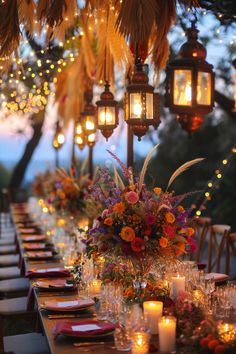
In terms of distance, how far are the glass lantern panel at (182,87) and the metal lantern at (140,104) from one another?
422mm

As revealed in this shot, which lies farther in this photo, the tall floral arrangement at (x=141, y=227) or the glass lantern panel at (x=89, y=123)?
the glass lantern panel at (x=89, y=123)

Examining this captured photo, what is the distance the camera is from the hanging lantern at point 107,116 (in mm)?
6348

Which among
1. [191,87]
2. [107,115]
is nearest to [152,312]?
[191,87]

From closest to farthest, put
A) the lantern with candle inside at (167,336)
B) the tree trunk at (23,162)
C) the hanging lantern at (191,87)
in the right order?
the lantern with candle inside at (167,336)
the hanging lantern at (191,87)
the tree trunk at (23,162)

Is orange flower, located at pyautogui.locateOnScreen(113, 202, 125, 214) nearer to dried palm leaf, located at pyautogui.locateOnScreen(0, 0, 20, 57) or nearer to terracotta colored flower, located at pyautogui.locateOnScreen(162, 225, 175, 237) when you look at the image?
terracotta colored flower, located at pyautogui.locateOnScreen(162, 225, 175, 237)

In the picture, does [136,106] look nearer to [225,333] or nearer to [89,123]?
[225,333]

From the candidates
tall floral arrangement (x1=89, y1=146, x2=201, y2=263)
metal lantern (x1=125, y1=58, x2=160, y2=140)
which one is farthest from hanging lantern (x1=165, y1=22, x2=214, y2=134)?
tall floral arrangement (x1=89, y1=146, x2=201, y2=263)

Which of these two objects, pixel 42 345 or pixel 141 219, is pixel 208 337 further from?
pixel 42 345

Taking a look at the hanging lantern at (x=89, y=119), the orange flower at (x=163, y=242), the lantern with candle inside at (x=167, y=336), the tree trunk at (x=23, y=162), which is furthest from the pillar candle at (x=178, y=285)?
the tree trunk at (x=23, y=162)

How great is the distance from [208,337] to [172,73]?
2.30m

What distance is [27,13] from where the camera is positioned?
554 cm

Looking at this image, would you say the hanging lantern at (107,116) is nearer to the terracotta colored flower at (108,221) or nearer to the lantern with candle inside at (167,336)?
the terracotta colored flower at (108,221)

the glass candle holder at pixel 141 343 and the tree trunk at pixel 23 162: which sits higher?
the tree trunk at pixel 23 162

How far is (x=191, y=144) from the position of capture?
14.1 meters
